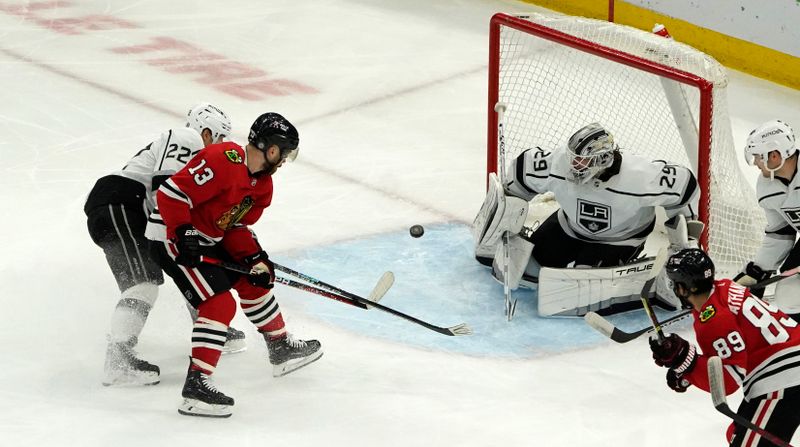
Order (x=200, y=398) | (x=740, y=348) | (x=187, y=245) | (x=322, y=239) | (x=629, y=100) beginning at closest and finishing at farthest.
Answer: (x=740, y=348)
(x=187, y=245)
(x=200, y=398)
(x=322, y=239)
(x=629, y=100)

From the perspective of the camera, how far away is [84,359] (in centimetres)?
411

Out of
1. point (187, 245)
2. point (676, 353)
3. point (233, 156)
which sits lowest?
point (676, 353)

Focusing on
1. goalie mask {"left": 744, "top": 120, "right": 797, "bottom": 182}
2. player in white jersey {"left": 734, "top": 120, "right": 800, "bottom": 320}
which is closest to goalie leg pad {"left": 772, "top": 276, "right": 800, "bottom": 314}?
player in white jersey {"left": 734, "top": 120, "right": 800, "bottom": 320}

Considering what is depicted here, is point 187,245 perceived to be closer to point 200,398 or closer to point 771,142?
point 200,398

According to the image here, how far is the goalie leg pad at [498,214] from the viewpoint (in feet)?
15.0

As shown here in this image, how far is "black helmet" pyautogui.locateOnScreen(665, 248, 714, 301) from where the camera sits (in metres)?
3.09

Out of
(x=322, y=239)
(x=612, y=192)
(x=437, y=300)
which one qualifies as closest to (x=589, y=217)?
(x=612, y=192)

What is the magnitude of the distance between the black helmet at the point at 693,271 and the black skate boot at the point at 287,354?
54.0 inches

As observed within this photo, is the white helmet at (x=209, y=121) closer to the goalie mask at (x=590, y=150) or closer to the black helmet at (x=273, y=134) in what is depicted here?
the black helmet at (x=273, y=134)

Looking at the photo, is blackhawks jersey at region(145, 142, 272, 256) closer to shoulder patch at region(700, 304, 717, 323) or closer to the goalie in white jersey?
the goalie in white jersey

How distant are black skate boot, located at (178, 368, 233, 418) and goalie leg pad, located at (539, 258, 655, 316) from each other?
1.25 m

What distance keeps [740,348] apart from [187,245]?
1.50 metres

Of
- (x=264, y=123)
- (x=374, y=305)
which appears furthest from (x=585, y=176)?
(x=264, y=123)

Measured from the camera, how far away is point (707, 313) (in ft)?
10.1
